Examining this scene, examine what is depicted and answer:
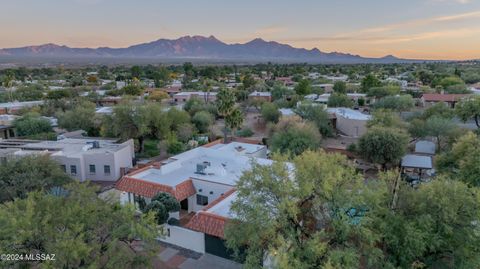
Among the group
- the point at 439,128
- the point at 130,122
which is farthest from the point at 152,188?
the point at 439,128

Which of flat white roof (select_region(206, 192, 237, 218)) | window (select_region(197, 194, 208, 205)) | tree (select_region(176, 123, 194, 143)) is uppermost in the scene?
flat white roof (select_region(206, 192, 237, 218))

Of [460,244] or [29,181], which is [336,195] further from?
[29,181]

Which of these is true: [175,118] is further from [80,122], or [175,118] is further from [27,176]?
[27,176]

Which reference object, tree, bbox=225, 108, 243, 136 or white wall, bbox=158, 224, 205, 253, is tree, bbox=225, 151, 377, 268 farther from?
tree, bbox=225, 108, 243, 136

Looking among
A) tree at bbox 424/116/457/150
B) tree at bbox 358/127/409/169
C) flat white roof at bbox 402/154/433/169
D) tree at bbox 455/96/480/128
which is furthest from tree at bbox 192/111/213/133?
tree at bbox 455/96/480/128

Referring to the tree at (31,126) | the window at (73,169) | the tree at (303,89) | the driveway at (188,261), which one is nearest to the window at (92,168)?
the window at (73,169)

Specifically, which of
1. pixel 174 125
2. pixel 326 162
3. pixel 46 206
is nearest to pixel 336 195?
pixel 326 162
